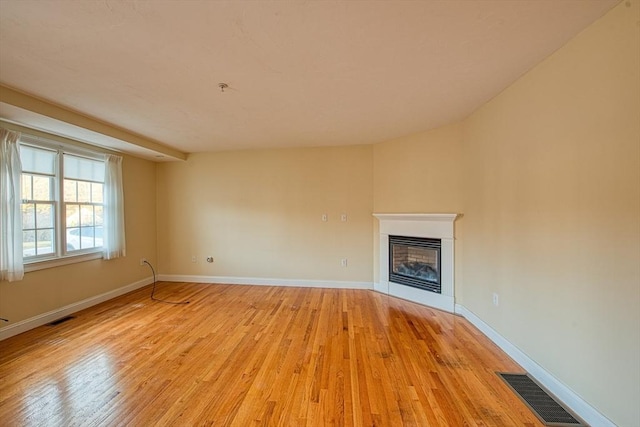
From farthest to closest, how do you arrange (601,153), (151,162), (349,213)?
(151,162) < (349,213) < (601,153)

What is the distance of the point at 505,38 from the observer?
165 centimetres

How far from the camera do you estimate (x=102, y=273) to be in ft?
12.5

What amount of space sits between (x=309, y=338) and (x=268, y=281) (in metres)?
2.12

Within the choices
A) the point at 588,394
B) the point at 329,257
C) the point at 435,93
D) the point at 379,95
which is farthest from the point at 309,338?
the point at 435,93

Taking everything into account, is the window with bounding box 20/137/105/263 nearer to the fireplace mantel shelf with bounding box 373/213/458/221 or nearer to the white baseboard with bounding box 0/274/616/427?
the white baseboard with bounding box 0/274/616/427

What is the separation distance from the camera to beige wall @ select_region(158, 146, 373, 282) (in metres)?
4.36

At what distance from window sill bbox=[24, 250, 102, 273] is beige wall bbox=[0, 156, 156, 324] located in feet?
0.18

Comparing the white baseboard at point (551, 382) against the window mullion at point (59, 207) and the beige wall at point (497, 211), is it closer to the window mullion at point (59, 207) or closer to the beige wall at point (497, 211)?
the beige wall at point (497, 211)

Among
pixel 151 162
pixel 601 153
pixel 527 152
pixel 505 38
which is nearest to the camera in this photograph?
pixel 601 153

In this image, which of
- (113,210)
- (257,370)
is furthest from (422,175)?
(113,210)

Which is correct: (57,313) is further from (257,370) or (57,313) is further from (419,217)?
(419,217)

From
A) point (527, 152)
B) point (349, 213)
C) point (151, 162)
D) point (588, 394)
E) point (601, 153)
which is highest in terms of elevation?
point (151, 162)

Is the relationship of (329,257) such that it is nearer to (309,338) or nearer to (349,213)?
(349,213)

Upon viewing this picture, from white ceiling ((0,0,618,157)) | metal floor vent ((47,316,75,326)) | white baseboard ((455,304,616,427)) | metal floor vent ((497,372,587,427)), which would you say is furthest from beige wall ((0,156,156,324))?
white baseboard ((455,304,616,427))
